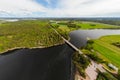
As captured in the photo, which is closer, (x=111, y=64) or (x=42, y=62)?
(x=111, y=64)

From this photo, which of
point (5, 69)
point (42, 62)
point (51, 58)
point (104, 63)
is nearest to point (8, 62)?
point (5, 69)

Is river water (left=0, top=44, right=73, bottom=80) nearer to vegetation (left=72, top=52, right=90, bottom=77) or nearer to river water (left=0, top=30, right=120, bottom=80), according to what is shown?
river water (left=0, top=30, right=120, bottom=80)

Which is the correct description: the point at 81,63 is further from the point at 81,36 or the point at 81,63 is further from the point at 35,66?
the point at 81,36

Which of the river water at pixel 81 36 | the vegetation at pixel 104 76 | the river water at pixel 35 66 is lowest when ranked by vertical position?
the river water at pixel 81 36

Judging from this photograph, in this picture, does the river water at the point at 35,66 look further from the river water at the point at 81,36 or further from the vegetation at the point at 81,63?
the river water at the point at 81,36

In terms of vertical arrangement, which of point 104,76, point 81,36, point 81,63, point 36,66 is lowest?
point 81,36

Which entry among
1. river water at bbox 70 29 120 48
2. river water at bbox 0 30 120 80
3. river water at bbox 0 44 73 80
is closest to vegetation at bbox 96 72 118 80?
river water at bbox 0 30 120 80

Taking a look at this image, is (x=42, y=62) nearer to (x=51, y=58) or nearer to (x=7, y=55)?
(x=51, y=58)

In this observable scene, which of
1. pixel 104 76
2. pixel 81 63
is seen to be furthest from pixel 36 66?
pixel 104 76

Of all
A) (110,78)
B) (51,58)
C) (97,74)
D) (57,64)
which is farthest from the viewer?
(51,58)

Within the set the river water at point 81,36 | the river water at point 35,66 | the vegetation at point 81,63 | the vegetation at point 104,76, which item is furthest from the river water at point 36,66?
the river water at point 81,36

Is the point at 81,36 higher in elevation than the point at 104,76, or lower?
lower
